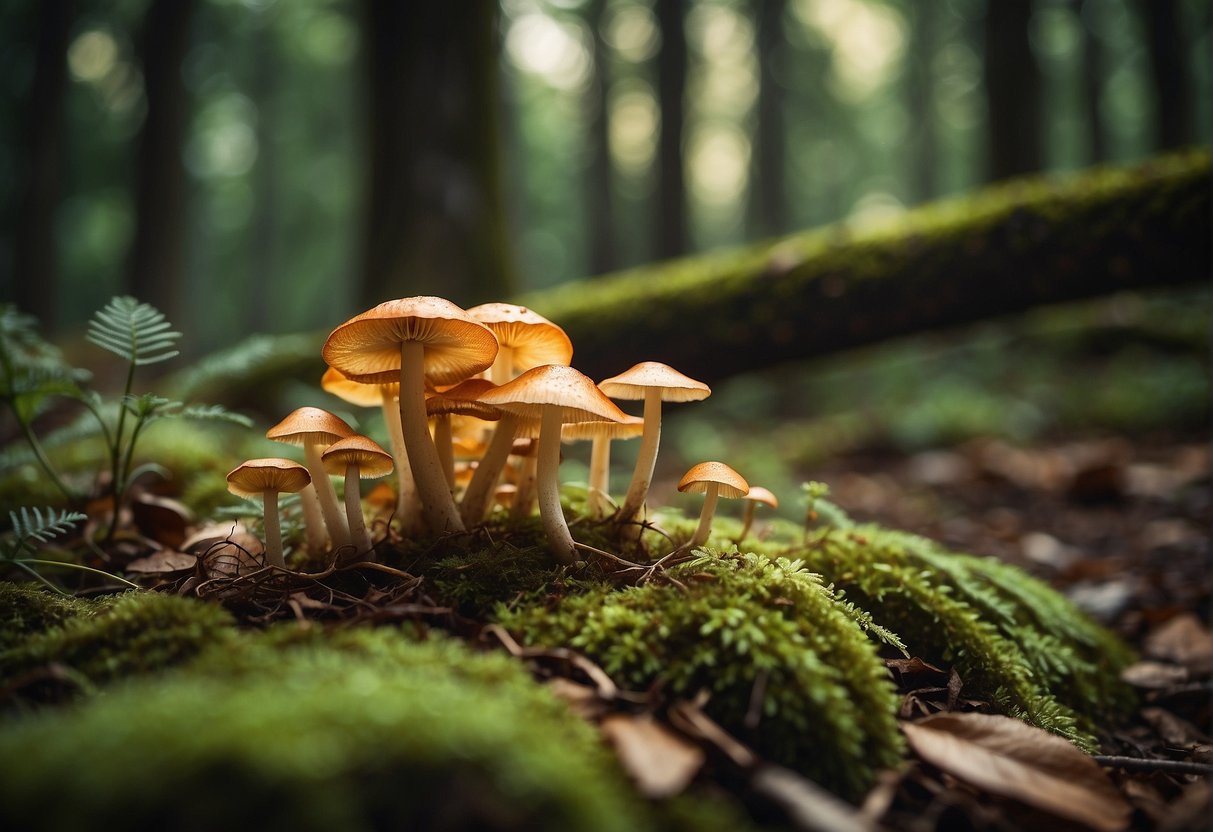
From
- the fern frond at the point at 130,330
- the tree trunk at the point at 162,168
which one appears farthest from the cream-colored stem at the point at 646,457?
the tree trunk at the point at 162,168

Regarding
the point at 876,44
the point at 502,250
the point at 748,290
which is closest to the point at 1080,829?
the point at 748,290

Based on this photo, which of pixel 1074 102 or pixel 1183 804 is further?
pixel 1074 102

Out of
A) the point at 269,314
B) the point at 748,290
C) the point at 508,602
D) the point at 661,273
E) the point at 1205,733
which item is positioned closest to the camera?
the point at 508,602

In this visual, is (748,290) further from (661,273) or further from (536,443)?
(536,443)

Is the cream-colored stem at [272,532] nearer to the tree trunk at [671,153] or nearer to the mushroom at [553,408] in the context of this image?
the mushroom at [553,408]

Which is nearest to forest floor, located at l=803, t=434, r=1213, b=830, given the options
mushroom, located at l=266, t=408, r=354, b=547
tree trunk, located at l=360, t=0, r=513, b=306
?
mushroom, located at l=266, t=408, r=354, b=547

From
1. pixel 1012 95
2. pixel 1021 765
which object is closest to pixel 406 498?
pixel 1021 765
